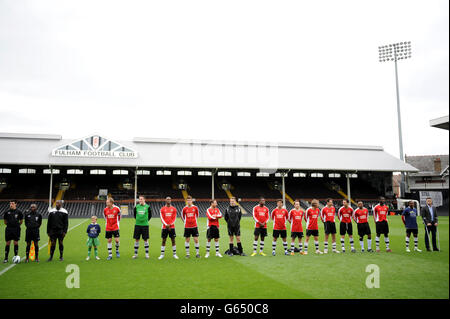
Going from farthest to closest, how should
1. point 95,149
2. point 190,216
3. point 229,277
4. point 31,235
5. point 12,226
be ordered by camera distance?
1. point 95,149
2. point 190,216
3. point 12,226
4. point 31,235
5. point 229,277

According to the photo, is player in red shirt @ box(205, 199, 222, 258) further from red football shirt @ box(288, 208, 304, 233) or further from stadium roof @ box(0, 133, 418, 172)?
stadium roof @ box(0, 133, 418, 172)

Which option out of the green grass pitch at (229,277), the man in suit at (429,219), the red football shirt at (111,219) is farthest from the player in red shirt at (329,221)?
the red football shirt at (111,219)

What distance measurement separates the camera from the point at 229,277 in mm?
8117

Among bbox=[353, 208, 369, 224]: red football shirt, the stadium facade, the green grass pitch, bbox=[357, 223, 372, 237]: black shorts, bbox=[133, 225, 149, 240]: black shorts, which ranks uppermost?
the stadium facade

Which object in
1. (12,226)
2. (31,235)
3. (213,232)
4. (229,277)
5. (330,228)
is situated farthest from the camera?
(330,228)

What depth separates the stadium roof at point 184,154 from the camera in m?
34.4

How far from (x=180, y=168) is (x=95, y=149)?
10.7m

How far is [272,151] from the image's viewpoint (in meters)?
41.7

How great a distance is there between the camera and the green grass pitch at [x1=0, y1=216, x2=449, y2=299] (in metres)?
6.69

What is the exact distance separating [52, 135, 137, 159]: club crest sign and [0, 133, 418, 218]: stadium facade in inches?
3.7

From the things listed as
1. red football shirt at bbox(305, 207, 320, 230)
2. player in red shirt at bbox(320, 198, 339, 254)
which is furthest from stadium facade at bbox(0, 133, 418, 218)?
red football shirt at bbox(305, 207, 320, 230)

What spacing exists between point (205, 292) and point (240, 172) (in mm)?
38505

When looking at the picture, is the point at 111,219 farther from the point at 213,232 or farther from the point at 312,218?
the point at 312,218

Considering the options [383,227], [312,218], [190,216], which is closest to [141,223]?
[190,216]
